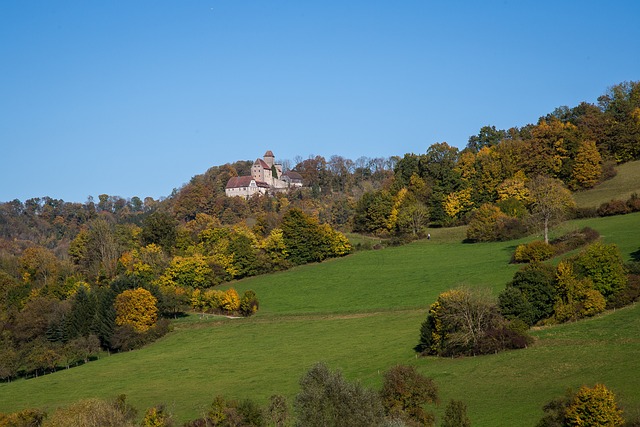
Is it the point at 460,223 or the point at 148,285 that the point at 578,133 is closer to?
the point at 460,223

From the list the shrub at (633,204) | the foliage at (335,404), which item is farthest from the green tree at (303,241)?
the foliage at (335,404)

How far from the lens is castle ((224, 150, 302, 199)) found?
167 metres

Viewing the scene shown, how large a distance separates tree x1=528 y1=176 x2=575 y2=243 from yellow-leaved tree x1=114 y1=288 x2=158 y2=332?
4098 centimetres

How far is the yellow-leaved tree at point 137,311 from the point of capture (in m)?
76.4

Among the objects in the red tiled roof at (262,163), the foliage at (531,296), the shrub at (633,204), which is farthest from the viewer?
the red tiled roof at (262,163)

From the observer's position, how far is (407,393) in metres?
40.1

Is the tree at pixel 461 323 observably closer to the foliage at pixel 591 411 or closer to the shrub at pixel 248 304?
the foliage at pixel 591 411

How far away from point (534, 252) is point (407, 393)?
37.3 m

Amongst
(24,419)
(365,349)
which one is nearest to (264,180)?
(365,349)

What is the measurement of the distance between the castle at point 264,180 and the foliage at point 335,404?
12631 cm

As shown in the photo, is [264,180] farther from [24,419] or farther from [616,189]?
[24,419]

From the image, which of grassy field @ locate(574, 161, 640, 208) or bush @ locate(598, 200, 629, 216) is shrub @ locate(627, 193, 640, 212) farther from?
grassy field @ locate(574, 161, 640, 208)

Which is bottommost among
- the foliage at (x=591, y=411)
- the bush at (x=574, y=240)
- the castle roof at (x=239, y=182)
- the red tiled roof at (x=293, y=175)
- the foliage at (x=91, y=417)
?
the foliage at (x=591, y=411)

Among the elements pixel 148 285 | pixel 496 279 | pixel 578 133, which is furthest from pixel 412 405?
pixel 578 133
